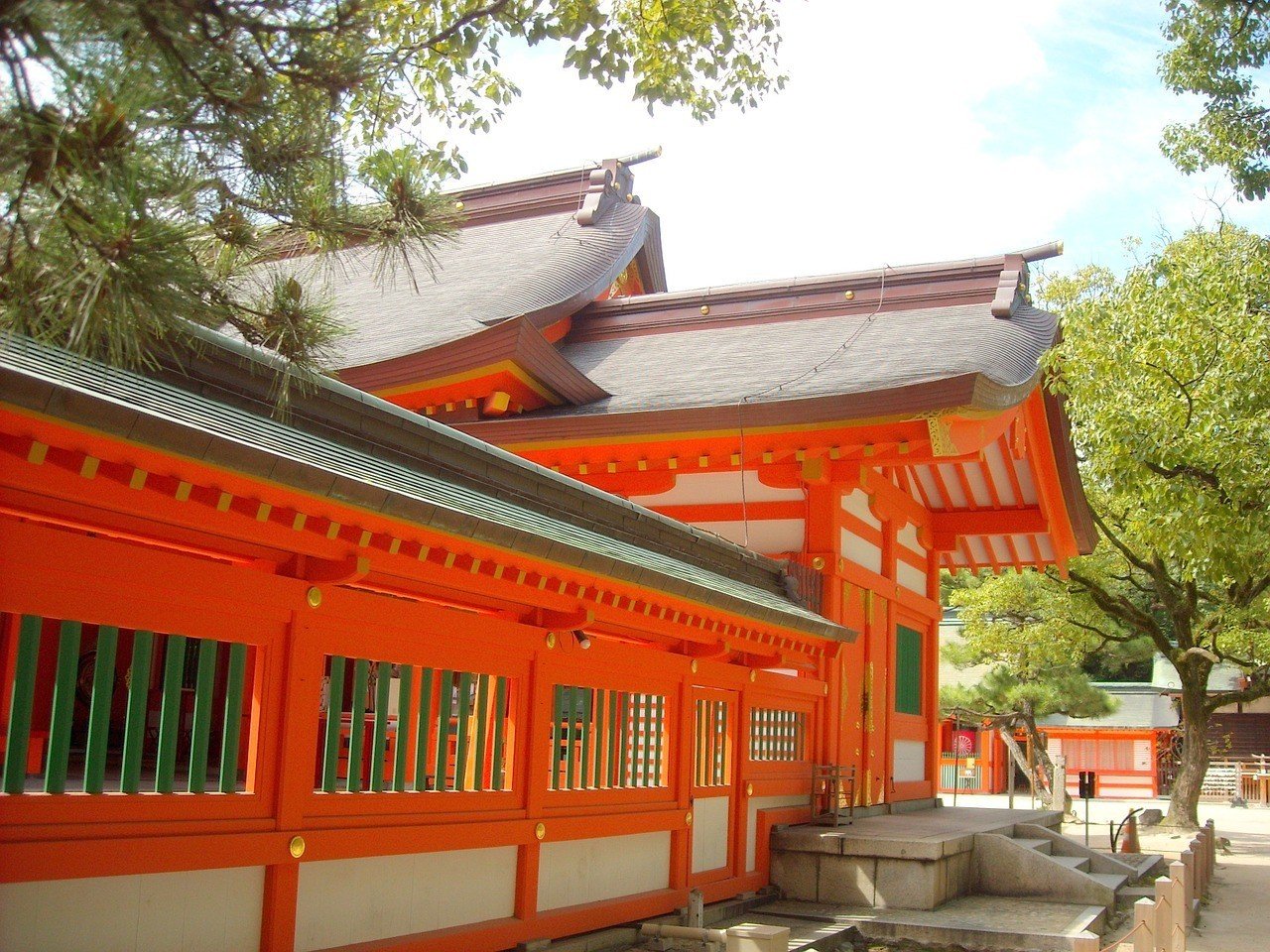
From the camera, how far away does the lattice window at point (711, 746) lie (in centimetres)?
938

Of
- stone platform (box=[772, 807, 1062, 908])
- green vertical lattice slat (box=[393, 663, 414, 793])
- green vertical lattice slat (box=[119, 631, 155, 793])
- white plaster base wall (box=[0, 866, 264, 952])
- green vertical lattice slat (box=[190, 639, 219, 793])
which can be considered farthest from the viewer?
stone platform (box=[772, 807, 1062, 908])

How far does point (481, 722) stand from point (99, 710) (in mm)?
2491

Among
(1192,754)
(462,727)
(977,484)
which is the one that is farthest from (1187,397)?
(1192,754)

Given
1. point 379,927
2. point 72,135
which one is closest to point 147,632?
point 379,927

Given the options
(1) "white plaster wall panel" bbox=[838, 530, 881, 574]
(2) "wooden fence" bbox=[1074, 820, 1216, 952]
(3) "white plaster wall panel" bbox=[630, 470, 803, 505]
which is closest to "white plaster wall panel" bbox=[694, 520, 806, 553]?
(3) "white plaster wall panel" bbox=[630, 470, 803, 505]

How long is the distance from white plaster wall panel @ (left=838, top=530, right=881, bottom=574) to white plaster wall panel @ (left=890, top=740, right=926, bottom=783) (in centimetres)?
206

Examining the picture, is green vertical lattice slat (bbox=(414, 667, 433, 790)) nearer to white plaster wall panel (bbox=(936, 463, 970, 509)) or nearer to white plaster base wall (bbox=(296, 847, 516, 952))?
white plaster base wall (bbox=(296, 847, 516, 952))

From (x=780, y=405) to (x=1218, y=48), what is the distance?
518cm

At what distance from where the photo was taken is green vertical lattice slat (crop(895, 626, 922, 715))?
43.6 ft

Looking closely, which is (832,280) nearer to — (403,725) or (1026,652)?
(403,725)

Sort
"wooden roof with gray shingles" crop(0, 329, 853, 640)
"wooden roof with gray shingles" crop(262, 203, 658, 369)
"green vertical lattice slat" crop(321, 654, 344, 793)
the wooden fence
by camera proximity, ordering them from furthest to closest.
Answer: "wooden roof with gray shingles" crop(262, 203, 658, 369), the wooden fence, "green vertical lattice slat" crop(321, 654, 344, 793), "wooden roof with gray shingles" crop(0, 329, 853, 640)

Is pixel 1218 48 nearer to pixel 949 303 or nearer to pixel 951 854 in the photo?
pixel 949 303

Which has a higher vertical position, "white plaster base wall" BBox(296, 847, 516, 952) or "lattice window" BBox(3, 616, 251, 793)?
"lattice window" BBox(3, 616, 251, 793)

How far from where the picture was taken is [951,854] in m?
10.0
